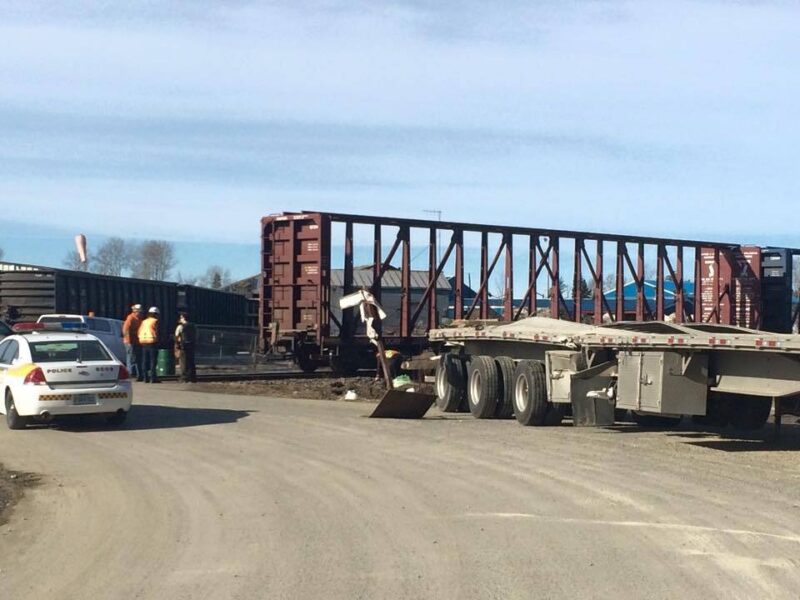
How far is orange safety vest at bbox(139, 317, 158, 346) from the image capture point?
77.3ft

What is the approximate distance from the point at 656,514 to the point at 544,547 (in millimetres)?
1614

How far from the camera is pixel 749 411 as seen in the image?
14859 millimetres

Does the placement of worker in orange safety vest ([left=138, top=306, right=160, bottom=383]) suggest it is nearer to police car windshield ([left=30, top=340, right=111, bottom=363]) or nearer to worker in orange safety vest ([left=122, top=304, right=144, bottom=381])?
worker in orange safety vest ([left=122, top=304, right=144, bottom=381])

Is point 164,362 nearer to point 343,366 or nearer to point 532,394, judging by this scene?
point 343,366

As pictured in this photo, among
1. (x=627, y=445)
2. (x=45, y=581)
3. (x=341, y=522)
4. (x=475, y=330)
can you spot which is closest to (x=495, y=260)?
(x=475, y=330)

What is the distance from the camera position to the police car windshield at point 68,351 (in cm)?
1527

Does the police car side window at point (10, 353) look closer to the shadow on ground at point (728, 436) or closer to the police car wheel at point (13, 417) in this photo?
the police car wheel at point (13, 417)

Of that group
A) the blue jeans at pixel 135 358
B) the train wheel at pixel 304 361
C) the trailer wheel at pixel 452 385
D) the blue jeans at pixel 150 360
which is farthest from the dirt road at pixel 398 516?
the train wheel at pixel 304 361

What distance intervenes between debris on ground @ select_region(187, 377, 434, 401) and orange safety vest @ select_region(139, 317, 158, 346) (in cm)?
141

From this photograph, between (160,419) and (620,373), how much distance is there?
24.1 ft

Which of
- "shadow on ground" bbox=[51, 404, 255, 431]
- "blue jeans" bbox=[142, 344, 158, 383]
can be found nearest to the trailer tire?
"shadow on ground" bbox=[51, 404, 255, 431]

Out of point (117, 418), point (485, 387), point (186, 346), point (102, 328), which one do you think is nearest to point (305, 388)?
point (186, 346)

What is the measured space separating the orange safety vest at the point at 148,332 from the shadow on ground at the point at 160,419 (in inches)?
206

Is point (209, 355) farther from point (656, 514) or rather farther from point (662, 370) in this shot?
point (656, 514)
